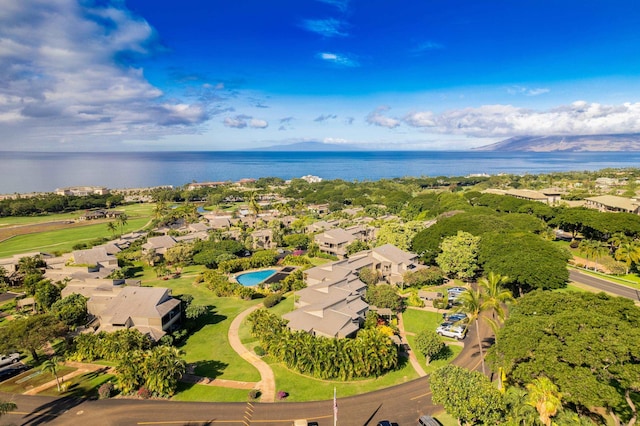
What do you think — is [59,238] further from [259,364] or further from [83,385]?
[259,364]

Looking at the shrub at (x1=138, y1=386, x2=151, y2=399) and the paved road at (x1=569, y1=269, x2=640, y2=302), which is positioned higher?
the shrub at (x1=138, y1=386, x2=151, y2=399)

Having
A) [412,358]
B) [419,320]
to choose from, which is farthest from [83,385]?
[419,320]

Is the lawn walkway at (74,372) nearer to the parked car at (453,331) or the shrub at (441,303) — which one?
the parked car at (453,331)

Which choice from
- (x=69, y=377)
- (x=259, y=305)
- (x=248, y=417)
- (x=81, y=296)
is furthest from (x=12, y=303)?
(x=248, y=417)

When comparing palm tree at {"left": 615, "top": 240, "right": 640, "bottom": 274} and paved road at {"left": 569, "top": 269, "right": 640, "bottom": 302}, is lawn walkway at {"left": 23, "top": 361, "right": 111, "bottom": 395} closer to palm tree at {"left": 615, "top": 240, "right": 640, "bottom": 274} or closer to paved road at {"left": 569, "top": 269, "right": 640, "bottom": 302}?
paved road at {"left": 569, "top": 269, "right": 640, "bottom": 302}

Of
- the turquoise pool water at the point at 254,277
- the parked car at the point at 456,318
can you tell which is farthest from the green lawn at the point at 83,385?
the parked car at the point at 456,318

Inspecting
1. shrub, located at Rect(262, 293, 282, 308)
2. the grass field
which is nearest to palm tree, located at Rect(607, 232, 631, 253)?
shrub, located at Rect(262, 293, 282, 308)
